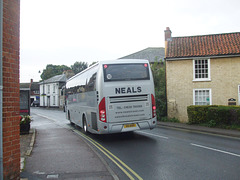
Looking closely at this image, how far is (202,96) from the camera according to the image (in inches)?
729

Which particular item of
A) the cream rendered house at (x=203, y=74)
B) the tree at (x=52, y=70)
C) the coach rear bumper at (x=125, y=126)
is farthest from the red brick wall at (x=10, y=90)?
the tree at (x=52, y=70)

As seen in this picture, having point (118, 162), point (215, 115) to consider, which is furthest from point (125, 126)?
point (215, 115)

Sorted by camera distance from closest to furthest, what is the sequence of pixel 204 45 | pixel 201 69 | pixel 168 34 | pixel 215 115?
pixel 215 115, pixel 201 69, pixel 204 45, pixel 168 34

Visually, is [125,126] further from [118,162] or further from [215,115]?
[215,115]

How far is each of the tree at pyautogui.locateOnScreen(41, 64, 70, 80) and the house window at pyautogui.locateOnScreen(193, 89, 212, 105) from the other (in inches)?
2839

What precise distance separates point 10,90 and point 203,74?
17.0 metres

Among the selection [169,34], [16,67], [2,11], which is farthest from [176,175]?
[169,34]

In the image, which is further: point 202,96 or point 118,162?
point 202,96

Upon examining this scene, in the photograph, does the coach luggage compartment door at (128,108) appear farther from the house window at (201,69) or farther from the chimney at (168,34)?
the chimney at (168,34)

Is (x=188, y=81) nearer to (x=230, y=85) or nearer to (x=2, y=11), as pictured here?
(x=230, y=85)

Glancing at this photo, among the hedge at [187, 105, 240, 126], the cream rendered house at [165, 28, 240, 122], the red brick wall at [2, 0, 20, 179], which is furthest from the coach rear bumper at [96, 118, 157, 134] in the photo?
the cream rendered house at [165, 28, 240, 122]

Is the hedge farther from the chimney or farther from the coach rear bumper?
the chimney

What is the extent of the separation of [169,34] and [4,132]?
64.4 feet

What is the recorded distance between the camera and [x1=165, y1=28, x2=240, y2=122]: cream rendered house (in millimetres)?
17875
